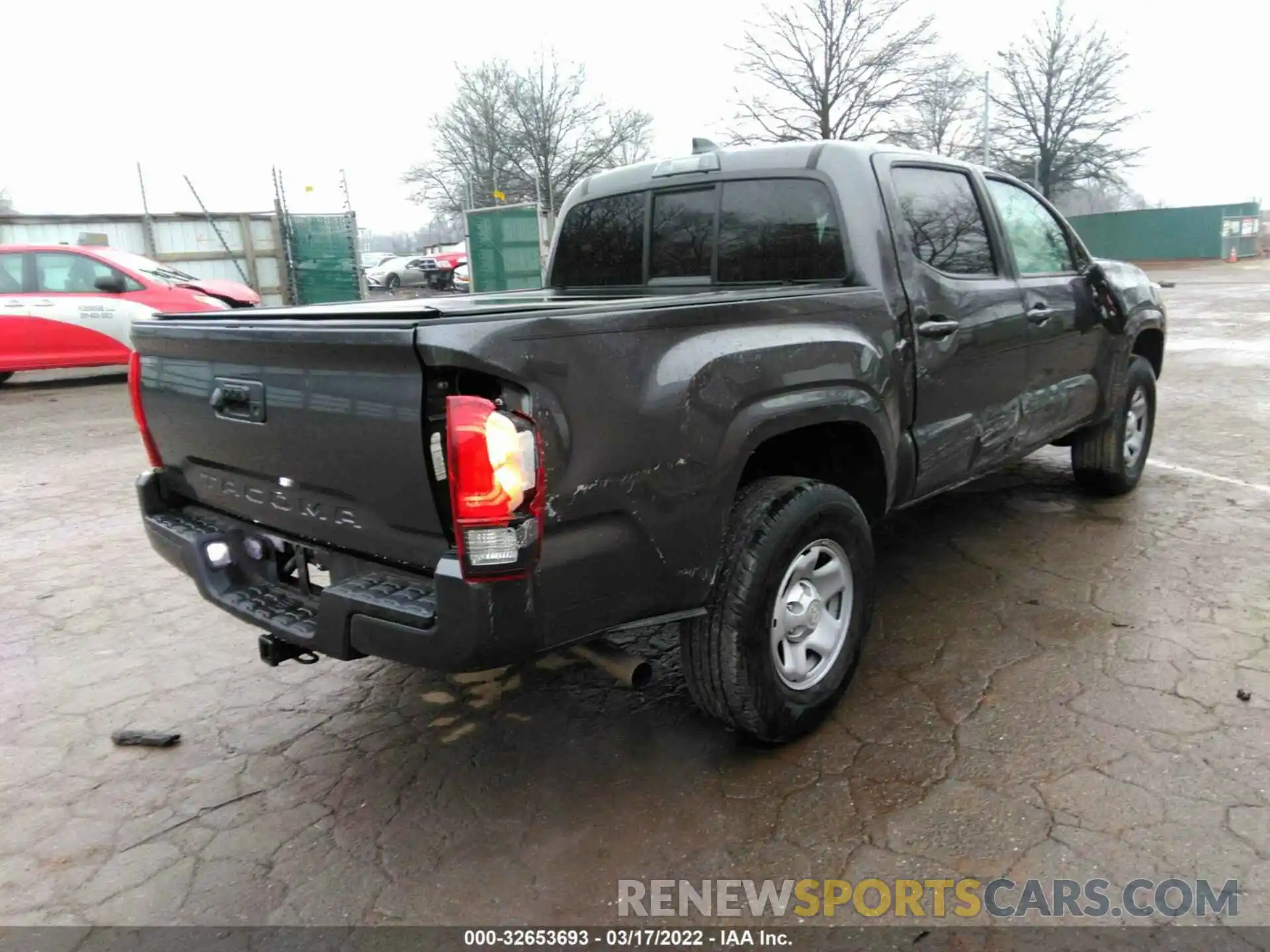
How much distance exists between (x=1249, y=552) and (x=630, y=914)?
3714 mm

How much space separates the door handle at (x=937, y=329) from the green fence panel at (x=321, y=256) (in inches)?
628

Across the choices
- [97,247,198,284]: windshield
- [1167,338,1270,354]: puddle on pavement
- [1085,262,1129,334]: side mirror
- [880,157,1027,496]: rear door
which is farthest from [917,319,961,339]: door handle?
[97,247,198,284]: windshield

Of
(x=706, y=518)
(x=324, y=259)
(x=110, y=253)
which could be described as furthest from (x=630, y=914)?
(x=324, y=259)

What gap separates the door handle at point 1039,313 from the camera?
4.14m

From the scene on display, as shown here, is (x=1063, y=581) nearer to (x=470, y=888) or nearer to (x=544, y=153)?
(x=470, y=888)

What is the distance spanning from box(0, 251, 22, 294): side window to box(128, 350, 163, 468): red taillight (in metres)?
9.77

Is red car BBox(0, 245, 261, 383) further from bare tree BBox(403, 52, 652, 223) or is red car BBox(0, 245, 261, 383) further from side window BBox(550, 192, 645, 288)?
bare tree BBox(403, 52, 652, 223)

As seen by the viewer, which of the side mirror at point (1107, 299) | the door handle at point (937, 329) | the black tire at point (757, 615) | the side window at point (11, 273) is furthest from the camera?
the side window at point (11, 273)

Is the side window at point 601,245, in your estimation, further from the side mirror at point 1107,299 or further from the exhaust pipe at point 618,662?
the side mirror at point 1107,299

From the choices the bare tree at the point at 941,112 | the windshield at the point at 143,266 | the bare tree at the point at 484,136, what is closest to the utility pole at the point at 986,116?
the bare tree at the point at 941,112

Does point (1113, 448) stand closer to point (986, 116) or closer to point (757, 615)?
point (757, 615)

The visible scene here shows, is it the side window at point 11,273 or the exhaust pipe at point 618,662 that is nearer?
the exhaust pipe at point 618,662

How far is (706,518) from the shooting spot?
8.38 ft

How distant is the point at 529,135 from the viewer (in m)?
36.3
